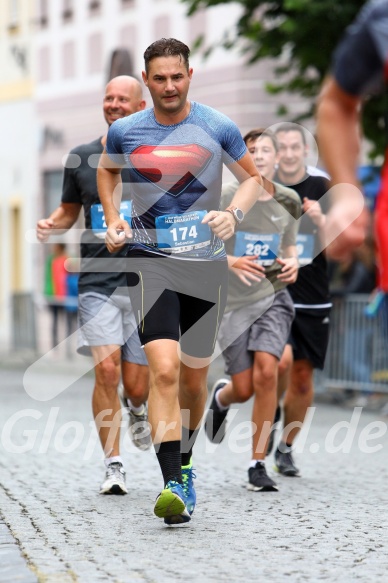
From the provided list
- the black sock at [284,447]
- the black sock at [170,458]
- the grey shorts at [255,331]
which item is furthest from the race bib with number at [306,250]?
the black sock at [170,458]

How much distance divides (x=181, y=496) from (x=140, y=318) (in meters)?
0.81

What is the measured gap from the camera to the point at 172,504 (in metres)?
6.46

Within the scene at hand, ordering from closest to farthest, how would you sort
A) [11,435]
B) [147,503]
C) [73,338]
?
[147,503]
[11,435]
[73,338]

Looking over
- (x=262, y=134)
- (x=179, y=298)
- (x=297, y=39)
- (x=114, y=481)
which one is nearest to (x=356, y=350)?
(x=297, y=39)

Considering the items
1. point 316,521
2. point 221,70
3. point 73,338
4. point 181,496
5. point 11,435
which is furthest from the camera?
point 221,70

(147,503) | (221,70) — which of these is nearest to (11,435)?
(147,503)

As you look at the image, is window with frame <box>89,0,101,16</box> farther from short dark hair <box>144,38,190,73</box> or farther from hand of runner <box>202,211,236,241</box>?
hand of runner <box>202,211,236,241</box>

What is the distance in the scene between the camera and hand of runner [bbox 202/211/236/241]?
6594 millimetres

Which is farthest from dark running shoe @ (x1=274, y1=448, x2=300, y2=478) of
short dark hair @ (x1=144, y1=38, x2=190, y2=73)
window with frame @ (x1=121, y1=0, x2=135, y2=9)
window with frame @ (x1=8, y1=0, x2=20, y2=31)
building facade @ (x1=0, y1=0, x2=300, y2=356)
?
window with frame @ (x1=8, y1=0, x2=20, y2=31)

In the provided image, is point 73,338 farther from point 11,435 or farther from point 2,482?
point 2,482

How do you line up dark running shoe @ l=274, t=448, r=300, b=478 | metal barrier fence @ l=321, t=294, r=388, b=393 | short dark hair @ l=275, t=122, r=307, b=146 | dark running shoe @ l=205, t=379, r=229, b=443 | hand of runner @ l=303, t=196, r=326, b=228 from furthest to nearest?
metal barrier fence @ l=321, t=294, r=388, b=393, dark running shoe @ l=205, t=379, r=229, b=443, short dark hair @ l=275, t=122, r=307, b=146, dark running shoe @ l=274, t=448, r=300, b=478, hand of runner @ l=303, t=196, r=326, b=228

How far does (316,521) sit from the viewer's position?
23.0 ft

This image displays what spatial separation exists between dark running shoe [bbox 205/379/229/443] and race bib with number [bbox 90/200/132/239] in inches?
56.6

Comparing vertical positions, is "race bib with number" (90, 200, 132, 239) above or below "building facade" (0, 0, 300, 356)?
below
